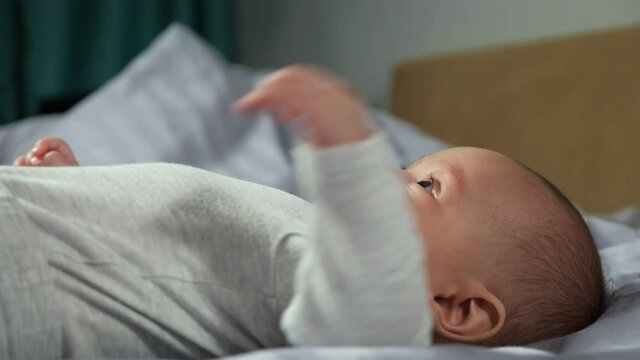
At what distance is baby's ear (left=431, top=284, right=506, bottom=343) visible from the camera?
0.84 metres

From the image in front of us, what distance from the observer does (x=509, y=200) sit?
2.87ft

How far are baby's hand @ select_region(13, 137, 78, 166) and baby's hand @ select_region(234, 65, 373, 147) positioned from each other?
507mm

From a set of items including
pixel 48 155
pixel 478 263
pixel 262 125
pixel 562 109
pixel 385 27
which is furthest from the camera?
pixel 385 27

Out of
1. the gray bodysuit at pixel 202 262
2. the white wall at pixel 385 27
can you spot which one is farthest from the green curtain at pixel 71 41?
the gray bodysuit at pixel 202 262

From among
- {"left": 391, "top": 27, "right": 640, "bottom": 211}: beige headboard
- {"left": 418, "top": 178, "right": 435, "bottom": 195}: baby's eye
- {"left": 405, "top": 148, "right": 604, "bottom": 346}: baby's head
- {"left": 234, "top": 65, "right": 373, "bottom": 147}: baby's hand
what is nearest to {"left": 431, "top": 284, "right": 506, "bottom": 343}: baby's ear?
{"left": 405, "top": 148, "right": 604, "bottom": 346}: baby's head

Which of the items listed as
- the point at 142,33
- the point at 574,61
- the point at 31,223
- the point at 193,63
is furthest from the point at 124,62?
the point at 31,223

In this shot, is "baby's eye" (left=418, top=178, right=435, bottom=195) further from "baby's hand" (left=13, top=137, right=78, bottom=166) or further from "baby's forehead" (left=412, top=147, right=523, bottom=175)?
"baby's hand" (left=13, top=137, right=78, bottom=166)

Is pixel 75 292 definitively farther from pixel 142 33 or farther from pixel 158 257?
pixel 142 33

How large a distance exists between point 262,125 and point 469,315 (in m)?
1.32

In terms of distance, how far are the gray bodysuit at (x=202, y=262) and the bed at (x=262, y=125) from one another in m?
0.93

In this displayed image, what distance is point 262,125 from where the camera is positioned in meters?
2.11

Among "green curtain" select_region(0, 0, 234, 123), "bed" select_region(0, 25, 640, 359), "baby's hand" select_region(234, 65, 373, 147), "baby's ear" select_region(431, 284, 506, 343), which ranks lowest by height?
"green curtain" select_region(0, 0, 234, 123)

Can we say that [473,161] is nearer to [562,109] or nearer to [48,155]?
[48,155]

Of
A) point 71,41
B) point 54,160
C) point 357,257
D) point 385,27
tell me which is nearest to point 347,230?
point 357,257
